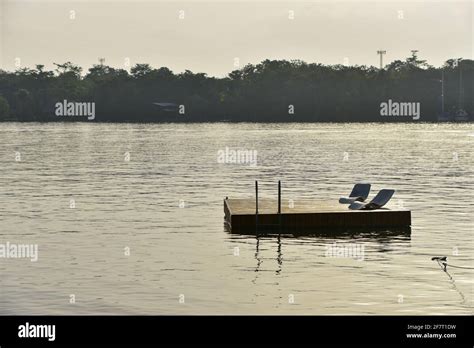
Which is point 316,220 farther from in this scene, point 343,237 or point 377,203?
point 377,203

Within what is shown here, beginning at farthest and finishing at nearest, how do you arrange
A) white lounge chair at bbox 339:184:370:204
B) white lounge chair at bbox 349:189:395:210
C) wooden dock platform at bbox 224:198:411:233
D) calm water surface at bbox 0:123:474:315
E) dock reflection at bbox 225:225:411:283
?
white lounge chair at bbox 339:184:370:204 → white lounge chair at bbox 349:189:395:210 → wooden dock platform at bbox 224:198:411:233 → dock reflection at bbox 225:225:411:283 → calm water surface at bbox 0:123:474:315

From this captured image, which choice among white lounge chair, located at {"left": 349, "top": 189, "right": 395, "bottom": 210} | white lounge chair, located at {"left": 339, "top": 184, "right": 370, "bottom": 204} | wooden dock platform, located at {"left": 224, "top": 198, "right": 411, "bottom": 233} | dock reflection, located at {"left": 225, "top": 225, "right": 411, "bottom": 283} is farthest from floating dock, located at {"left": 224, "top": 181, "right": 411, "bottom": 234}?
white lounge chair, located at {"left": 339, "top": 184, "right": 370, "bottom": 204}

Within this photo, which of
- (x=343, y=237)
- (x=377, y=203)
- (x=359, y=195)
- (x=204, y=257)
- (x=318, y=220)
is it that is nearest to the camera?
(x=204, y=257)

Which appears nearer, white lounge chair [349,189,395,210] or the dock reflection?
the dock reflection

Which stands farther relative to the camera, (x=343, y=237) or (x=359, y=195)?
(x=359, y=195)

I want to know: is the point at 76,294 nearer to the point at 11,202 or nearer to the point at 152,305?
the point at 152,305

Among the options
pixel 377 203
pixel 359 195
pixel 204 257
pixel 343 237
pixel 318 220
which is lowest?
pixel 204 257

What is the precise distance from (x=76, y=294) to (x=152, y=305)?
3126 mm

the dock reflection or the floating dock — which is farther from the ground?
the floating dock

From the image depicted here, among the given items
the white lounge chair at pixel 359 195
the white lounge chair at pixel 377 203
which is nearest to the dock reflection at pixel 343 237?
the white lounge chair at pixel 377 203

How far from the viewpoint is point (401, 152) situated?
518 feet

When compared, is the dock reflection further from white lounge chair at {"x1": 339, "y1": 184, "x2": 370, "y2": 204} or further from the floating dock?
white lounge chair at {"x1": 339, "y1": 184, "x2": 370, "y2": 204}

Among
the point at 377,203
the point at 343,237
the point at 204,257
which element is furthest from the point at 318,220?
the point at 204,257

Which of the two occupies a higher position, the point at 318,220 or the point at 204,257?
the point at 318,220
